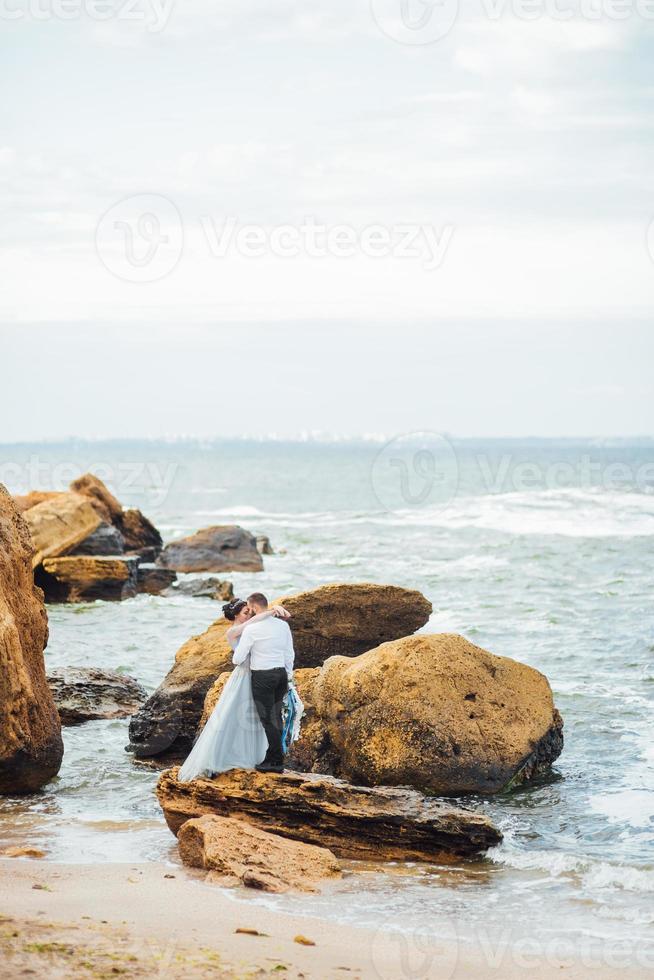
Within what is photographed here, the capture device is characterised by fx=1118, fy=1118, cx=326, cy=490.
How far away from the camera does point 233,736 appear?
10.1 meters

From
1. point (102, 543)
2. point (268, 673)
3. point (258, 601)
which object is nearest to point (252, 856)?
point (268, 673)

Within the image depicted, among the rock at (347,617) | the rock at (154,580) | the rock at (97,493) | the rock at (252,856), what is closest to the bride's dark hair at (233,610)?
the rock at (252,856)

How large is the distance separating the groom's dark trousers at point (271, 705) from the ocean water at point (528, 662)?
1.19 metres

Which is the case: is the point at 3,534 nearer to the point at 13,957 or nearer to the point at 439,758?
the point at 439,758

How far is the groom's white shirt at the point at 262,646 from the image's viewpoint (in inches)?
394

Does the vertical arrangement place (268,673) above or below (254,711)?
above

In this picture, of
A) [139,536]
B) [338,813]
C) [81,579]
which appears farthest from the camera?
[139,536]

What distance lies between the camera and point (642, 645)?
19359 mm

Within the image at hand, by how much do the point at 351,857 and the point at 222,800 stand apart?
4.05 ft

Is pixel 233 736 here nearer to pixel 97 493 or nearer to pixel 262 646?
pixel 262 646

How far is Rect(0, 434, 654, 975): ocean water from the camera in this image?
8.37 meters

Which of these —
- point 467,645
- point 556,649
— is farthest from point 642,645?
point 467,645

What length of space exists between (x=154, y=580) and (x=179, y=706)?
1333 centimetres

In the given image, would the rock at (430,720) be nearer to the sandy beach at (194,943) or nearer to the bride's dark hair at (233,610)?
the bride's dark hair at (233,610)
